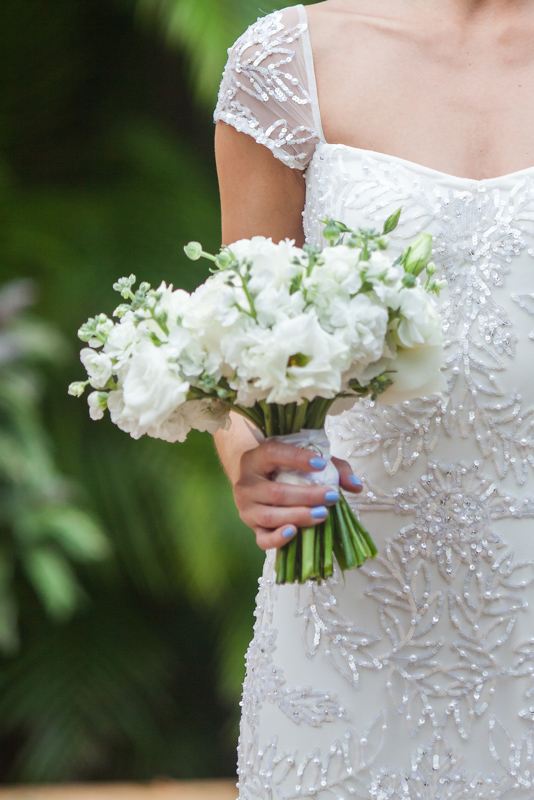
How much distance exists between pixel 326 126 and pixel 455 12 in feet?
1.01

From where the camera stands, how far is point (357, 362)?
100 centimetres

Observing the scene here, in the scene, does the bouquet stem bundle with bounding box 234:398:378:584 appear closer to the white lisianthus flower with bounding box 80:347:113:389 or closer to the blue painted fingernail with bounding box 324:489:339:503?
the blue painted fingernail with bounding box 324:489:339:503

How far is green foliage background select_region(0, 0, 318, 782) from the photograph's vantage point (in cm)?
375

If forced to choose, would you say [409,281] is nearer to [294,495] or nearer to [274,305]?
[274,305]

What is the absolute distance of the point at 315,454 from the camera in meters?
1.07

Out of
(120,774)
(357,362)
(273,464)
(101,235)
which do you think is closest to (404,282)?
(357,362)

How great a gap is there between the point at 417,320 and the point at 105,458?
3304 mm

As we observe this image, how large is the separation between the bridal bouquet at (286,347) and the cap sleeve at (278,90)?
0.41 m

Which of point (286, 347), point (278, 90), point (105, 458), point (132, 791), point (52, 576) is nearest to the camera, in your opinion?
point (286, 347)

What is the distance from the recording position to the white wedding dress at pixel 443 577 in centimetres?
129

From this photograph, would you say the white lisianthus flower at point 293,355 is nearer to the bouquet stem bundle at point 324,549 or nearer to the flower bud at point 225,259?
the flower bud at point 225,259

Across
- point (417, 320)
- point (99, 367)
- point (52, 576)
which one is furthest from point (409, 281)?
point (52, 576)

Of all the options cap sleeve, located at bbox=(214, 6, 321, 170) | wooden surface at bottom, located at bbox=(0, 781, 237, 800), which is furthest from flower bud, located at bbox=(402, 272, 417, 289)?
wooden surface at bottom, located at bbox=(0, 781, 237, 800)

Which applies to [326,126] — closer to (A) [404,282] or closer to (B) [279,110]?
(B) [279,110]
